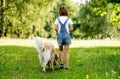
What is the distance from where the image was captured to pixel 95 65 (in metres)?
13.3

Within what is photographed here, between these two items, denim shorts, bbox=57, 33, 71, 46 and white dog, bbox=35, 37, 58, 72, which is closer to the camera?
white dog, bbox=35, 37, 58, 72

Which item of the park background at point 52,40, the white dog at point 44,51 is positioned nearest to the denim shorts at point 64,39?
the white dog at point 44,51

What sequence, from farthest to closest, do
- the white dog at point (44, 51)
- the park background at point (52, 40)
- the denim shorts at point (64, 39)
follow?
the denim shorts at point (64, 39)
the park background at point (52, 40)
the white dog at point (44, 51)

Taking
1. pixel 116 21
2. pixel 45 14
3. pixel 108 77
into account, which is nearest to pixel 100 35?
pixel 45 14

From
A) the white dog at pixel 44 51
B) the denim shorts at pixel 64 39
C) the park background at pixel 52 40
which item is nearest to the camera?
the white dog at pixel 44 51

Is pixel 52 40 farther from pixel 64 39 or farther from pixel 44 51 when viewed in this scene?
pixel 44 51

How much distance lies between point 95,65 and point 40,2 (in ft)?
117

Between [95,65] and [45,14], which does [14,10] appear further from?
[95,65]

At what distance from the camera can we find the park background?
11.7 metres

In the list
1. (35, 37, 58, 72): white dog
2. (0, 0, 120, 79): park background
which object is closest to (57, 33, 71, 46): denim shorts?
(35, 37, 58, 72): white dog

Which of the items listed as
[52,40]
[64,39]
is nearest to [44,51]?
[64,39]

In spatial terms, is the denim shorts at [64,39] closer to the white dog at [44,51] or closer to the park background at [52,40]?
the white dog at [44,51]

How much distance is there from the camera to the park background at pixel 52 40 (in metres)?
11.7

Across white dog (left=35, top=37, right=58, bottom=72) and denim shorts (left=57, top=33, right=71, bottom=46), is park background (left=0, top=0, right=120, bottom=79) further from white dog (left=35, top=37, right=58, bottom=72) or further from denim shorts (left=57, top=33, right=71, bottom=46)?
denim shorts (left=57, top=33, right=71, bottom=46)
